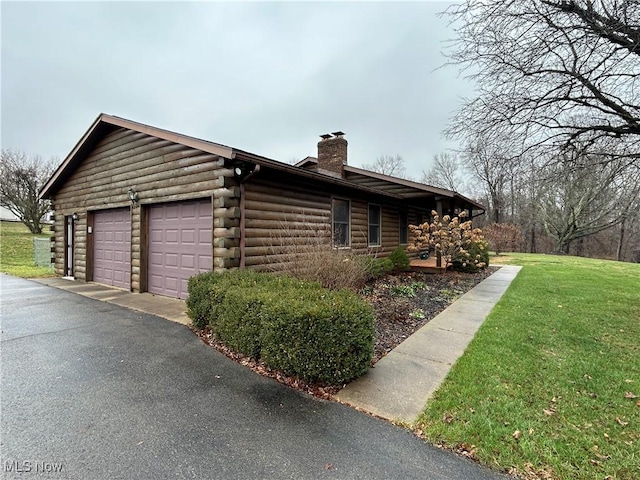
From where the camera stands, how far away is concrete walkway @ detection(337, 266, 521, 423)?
9.75 feet

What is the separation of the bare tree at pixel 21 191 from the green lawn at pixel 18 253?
1393mm

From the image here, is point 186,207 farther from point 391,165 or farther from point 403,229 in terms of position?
point 391,165

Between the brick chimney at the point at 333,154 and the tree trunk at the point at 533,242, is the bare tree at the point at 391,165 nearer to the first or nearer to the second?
the tree trunk at the point at 533,242

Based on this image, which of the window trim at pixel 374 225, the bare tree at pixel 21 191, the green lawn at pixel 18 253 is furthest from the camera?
the bare tree at pixel 21 191

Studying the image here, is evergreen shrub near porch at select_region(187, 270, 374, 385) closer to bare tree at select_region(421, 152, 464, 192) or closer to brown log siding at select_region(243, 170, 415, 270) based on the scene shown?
brown log siding at select_region(243, 170, 415, 270)

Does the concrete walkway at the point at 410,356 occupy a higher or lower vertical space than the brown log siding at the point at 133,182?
lower

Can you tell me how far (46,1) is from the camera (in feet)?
30.3

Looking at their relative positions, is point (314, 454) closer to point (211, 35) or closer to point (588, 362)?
point (588, 362)

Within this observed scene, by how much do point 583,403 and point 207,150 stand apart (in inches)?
267

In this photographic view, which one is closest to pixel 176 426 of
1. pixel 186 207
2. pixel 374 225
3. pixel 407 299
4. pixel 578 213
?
pixel 186 207

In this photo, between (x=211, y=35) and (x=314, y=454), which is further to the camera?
(x=211, y=35)

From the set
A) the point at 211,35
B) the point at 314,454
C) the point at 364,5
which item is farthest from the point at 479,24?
the point at 211,35

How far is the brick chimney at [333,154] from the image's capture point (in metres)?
12.1

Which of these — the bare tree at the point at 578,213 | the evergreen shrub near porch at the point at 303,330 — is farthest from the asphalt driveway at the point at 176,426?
the bare tree at the point at 578,213
